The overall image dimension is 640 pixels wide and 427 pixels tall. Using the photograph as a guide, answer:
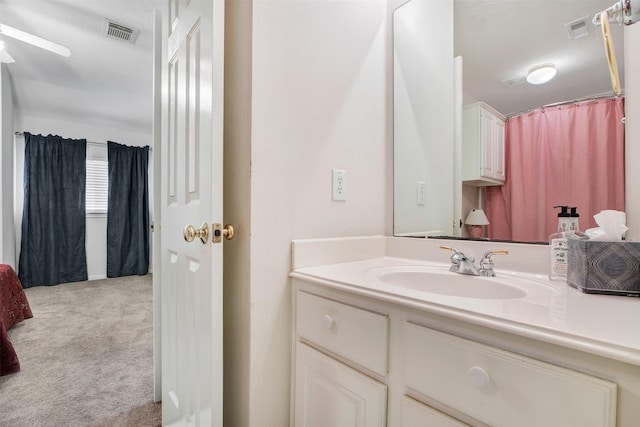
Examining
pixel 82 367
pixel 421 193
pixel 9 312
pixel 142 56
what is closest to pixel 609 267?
pixel 421 193

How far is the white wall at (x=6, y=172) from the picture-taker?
9.77ft

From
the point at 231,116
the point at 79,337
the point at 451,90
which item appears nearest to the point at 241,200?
the point at 231,116

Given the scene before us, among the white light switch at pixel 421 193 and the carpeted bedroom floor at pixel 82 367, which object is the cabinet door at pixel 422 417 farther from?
the carpeted bedroom floor at pixel 82 367

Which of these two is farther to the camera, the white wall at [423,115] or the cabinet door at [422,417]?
the white wall at [423,115]

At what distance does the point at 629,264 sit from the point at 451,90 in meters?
0.91

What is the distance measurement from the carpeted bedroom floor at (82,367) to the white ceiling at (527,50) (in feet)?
6.99

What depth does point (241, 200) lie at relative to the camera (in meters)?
0.96

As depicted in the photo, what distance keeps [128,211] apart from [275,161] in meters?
4.83

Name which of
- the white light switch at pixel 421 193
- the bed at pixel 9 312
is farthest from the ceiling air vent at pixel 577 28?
the bed at pixel 9 312

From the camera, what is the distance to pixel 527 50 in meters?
1.10

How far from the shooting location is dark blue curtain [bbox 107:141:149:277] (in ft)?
15.2

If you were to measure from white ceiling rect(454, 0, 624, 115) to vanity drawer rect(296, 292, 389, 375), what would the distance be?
970mm

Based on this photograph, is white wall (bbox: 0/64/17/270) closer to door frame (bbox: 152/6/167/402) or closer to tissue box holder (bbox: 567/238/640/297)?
door frame (bbox: 152/6/167/402)

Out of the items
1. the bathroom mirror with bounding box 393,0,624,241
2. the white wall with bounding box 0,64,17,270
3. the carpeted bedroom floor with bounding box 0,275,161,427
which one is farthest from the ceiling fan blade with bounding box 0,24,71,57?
the bathroom mirror with bounding box 393,0,624,241
